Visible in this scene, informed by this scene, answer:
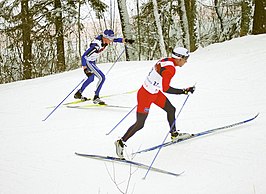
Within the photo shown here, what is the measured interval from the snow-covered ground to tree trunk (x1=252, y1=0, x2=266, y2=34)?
5.18 ft

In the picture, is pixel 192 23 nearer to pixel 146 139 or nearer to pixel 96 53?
pixel 96 53

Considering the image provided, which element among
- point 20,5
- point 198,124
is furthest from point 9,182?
point 20,5

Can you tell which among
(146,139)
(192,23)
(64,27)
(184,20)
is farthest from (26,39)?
(146,139)

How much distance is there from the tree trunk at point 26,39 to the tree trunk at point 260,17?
9.47 m

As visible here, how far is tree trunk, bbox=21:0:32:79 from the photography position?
1578 centimetres

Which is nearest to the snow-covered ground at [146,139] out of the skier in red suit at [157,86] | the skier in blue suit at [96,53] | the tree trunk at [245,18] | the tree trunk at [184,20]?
the skier in red suit at [157,86]

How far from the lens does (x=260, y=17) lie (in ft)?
37.7

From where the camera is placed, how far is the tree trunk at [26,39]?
15.8m

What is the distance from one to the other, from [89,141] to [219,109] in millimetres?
2579

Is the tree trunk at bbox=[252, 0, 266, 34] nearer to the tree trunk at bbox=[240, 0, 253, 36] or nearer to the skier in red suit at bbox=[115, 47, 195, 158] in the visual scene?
the tree trunk at bbox=[240, 0, 253, 36]

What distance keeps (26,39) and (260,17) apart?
33.4 ft

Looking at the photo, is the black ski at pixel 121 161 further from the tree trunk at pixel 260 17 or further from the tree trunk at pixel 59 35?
the tree trunk at pixel 59 35

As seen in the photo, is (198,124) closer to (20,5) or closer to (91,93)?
(91,93)

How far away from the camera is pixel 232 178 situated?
4.06 metres
